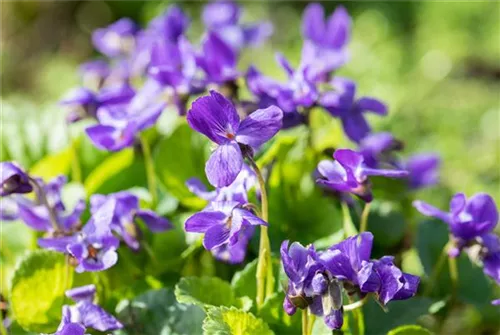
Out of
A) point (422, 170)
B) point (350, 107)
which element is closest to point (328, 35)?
point (350, 107)

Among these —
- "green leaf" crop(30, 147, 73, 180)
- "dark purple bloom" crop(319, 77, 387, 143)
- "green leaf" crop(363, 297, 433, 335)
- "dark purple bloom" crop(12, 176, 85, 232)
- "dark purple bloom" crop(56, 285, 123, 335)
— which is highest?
"dark purple bloom" crop(319, 77, 387, 143)

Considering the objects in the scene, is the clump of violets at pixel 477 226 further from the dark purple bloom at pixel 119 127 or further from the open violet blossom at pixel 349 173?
the dark purple bloom at pixel 119 127

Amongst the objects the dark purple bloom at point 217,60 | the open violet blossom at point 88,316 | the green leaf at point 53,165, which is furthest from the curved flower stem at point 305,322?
the green leaf at point 53,165

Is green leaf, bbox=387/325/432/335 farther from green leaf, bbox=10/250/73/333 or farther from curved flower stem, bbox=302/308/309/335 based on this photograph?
green leaf, bbox=10/250/73/333

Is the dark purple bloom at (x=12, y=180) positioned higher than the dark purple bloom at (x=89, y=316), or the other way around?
the dark purple bloom at (x=12, y=180)

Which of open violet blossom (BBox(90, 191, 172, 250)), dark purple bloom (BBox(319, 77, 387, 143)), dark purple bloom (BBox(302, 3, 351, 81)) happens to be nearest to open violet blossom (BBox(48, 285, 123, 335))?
open violet blossom (BBox(90, 191, 172, 250))

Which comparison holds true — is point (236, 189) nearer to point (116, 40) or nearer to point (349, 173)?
point (349, 173)
